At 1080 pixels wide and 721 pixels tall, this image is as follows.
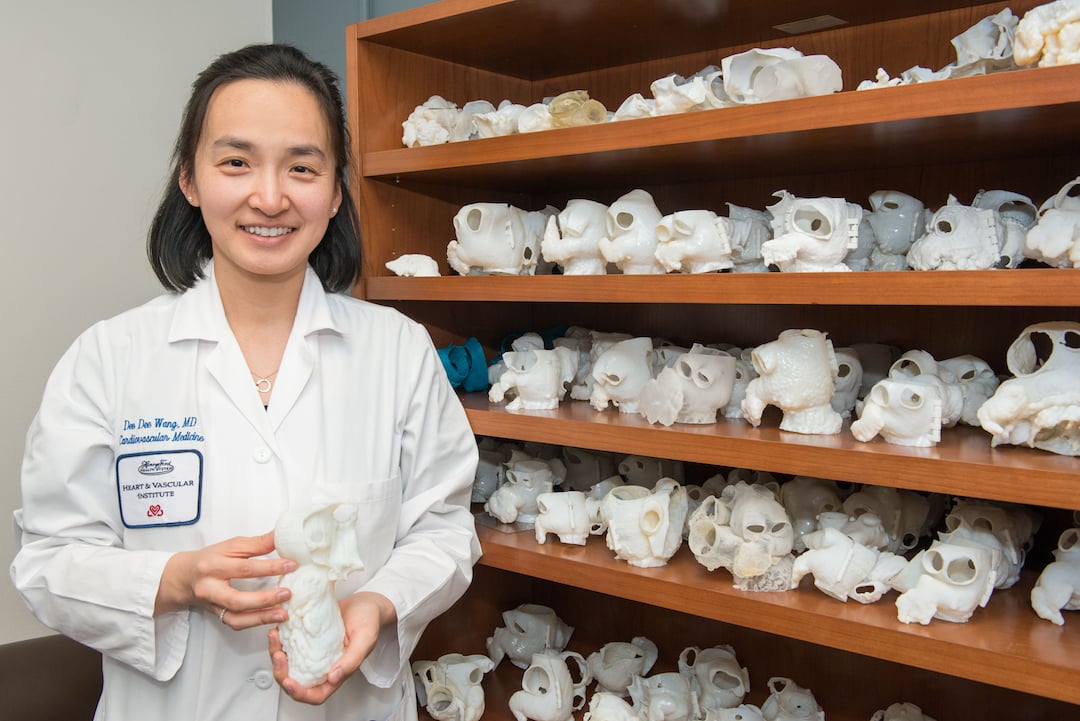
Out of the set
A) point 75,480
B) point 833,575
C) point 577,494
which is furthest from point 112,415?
point 833,575

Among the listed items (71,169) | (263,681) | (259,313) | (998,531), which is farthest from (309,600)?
(71,169)

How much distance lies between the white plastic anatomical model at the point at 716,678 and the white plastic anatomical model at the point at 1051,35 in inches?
45.3

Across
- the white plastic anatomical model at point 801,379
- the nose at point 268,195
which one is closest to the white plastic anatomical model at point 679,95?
the white plastic anatomical model at point 801,379

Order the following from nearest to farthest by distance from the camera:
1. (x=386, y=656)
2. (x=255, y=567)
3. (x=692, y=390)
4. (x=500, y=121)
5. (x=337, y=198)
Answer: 1. (x=255, y=567)
2. (x=386, y=656)
3. (x=337, y=198)
4. (x=692, y=390)
5. (x=500, y=121)

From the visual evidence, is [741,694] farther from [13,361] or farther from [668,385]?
[13,361]

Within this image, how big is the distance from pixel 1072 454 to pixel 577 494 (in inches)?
31.4

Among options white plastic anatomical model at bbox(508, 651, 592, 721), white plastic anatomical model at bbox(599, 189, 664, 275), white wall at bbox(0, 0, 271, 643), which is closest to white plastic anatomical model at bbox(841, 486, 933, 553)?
white plastic anatomical model at bbox(599, 189, 664, 275)

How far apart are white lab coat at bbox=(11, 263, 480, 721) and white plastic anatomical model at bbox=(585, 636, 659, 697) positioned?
57 cm

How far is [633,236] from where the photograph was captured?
1.61m

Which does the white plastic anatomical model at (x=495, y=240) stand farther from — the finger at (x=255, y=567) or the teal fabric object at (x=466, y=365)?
the finger at (x=255, y=567)

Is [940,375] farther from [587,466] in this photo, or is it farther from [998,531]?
[587,466]

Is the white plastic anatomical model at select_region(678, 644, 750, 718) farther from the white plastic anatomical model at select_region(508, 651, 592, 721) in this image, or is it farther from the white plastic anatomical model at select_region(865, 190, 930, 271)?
the white plastic anatomical model at select_region(865, 190, 930, 271)

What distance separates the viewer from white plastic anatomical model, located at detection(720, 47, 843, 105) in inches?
54.4

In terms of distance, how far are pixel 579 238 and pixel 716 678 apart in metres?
0.88
